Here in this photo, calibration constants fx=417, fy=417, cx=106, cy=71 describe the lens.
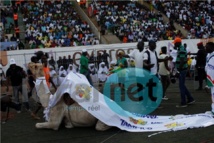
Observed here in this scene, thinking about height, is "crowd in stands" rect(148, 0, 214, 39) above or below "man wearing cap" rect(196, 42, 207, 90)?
above

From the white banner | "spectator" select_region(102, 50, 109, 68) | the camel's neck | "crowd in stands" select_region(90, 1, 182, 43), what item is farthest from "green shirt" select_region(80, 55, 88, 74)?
"crowd in stands" select_region(90, 1, 182, 43)

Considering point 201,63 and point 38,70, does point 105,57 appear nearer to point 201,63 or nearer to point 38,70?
point 201,63

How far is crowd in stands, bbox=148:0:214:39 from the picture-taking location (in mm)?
30931

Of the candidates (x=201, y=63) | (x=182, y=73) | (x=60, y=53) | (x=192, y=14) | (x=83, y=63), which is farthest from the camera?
(x=192, y=14)

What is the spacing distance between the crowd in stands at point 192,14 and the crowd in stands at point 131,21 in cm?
129

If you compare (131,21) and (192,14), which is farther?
(192,14)

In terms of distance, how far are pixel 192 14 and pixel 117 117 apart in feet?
88.0

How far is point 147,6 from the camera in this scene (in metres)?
35.7

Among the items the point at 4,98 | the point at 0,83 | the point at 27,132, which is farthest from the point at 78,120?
the point at 0,83

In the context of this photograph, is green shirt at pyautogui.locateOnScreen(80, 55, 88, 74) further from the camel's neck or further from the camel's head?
the camel's neck

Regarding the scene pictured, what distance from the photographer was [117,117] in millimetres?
8242

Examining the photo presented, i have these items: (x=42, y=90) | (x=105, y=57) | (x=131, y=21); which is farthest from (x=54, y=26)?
(x=42, y=90)

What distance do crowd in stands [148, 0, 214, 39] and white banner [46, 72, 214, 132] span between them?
21.5 m

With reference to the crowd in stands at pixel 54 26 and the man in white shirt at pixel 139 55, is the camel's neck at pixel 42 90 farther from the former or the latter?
the crowd in stands at pixel 54 26
